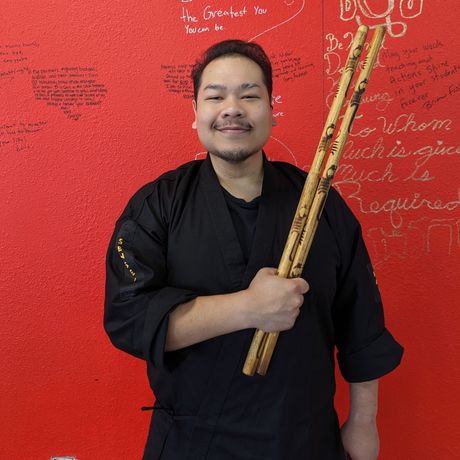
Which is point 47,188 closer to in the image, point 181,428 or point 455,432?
point 181,428

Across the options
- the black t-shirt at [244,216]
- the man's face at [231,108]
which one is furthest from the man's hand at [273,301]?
the man's face at [231,108]

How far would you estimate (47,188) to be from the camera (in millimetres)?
1321

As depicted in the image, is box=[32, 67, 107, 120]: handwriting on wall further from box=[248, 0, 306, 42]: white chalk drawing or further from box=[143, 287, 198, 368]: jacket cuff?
box=[143, 287, 198, 368]: jacket cuff

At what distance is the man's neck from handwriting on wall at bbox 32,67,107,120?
1.84ft

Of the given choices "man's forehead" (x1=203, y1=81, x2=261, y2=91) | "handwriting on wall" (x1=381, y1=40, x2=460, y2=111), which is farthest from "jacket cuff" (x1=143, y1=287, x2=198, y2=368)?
"handwriting on wall" (x1=381, y1=40, x2=460, y2=111)

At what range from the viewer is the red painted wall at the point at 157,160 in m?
1.23

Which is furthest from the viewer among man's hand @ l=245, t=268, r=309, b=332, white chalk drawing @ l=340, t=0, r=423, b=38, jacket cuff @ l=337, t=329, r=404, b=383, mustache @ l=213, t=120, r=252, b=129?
white chalk drawing @ l=340, t=0, r=423, b=38

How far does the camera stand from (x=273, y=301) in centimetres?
71

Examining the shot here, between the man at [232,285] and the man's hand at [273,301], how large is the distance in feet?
0.30

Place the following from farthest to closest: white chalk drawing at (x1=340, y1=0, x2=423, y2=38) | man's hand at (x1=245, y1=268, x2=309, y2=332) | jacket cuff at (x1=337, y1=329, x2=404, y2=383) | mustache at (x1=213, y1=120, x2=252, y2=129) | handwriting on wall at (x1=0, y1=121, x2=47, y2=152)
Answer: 1. handwriting on wall at (x1=0, y1=121, x2=47, y2=152)
2. white chalk drawing at (x1=340, y1=0, x2=423, y2=38)
3. jacket cuff at (x1=337, y1=329, x2=404, y2=383)
4. mustache at (x1=213, y1=120, x2=252, y2=129)
5. man's hand at (x1=245, y1=268, x2=309, y2=332)

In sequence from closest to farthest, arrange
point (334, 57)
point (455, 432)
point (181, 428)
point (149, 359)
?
point (149, 359), point (181, 428), point (334, 57), point (455, 432)

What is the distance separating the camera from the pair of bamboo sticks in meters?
0.74

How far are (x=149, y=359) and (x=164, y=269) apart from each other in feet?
0.56

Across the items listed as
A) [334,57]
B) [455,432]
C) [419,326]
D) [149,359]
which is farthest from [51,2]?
[455,432]
